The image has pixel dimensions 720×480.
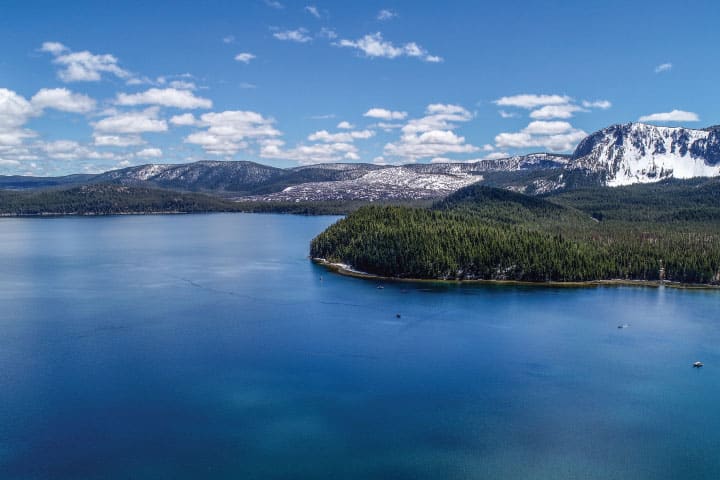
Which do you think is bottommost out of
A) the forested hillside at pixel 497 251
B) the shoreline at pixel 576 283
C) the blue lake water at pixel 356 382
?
the blue lake water at pixel 356 382

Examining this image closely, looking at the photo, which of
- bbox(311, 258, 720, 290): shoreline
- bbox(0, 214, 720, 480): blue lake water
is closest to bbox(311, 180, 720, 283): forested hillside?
bbox(311, 258, 720, 290): shoreline

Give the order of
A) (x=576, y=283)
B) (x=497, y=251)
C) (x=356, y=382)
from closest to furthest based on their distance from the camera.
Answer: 1. (x=356, y=382)
2. (x=576, y=283)
3. (x=497, y=251)

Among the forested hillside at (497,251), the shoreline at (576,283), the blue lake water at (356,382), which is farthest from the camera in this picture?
the forested hillside at (497,251)

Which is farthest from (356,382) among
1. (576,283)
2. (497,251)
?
(576,283)

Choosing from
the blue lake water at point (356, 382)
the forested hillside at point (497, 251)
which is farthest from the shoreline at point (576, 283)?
the blue lake water at point (356, 382)

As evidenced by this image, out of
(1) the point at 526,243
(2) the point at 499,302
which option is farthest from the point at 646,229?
(2) the point at 499,302

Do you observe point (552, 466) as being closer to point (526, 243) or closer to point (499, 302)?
point (499, 302)

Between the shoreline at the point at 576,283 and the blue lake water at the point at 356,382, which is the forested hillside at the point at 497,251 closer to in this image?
the shoreline at the point at 576,283

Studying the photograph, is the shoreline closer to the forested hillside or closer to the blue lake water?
the forested hillside

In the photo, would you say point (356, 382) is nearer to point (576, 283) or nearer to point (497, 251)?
point (497, 251)
